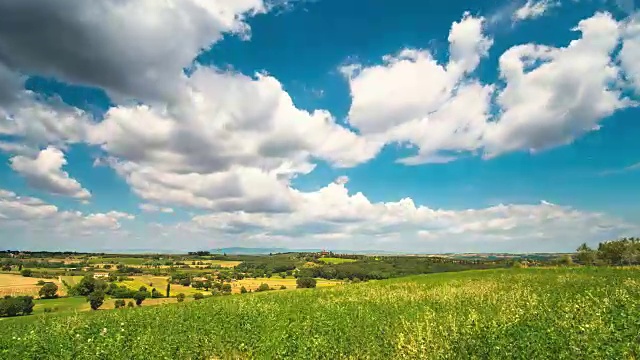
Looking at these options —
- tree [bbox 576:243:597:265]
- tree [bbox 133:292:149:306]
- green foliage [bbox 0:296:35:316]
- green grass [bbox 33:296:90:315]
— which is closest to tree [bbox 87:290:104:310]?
green grass [bbox 33:296:90:315]

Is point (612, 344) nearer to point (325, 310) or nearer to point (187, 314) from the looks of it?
point (325, 310)

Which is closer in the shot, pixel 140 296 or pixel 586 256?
pixel 140 296

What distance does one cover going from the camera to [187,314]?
2830 centimetres

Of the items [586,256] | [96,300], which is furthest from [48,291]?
[586,256]

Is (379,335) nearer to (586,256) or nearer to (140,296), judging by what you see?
(140,296)

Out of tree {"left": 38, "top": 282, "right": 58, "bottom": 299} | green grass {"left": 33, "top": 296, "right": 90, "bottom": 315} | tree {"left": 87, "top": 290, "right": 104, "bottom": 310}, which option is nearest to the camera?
green grass {"left": 33, "top": 296, "right": 90, "bottom": 315}

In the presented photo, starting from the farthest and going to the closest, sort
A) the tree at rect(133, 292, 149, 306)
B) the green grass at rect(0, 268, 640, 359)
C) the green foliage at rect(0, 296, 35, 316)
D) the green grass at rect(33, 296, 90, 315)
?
the tree at rect(133, 292, 149, 306) → the green grass at rect(33, 296, 90, 315) → the green foliage at rect(0, 296, 35, 316) → the green grass at rect(0, 268, 640, 359)

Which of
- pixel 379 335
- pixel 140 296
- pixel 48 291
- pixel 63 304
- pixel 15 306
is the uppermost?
pixel 379 335

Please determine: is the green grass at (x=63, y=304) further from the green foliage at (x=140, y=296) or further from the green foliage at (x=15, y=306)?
Result: the green foliage at (x=140, y=296)

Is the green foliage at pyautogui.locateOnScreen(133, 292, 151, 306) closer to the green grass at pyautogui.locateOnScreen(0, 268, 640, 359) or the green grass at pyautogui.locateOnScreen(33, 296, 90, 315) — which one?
the green grass at pyautogui.locateOnScreen(33, 296, 90, 315)

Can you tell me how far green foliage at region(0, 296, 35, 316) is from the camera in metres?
78.9

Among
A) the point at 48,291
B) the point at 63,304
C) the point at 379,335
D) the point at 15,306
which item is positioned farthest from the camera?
the point at 48,291

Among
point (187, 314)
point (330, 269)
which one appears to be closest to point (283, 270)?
point (330, 269)

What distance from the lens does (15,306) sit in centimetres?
8012
